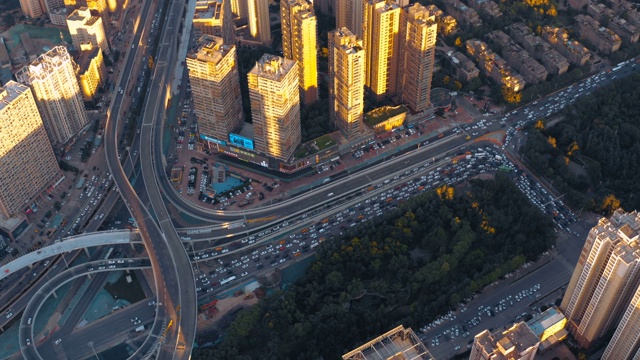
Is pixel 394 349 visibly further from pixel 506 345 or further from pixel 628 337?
pixel 628 337

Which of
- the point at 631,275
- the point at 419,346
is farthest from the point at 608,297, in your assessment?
the point at 419,346

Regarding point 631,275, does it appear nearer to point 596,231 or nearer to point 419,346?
point 596,231

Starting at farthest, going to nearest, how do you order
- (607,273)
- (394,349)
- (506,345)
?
(607,273), (506,345), (394,349)

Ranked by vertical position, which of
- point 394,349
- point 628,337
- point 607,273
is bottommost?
point 628,337

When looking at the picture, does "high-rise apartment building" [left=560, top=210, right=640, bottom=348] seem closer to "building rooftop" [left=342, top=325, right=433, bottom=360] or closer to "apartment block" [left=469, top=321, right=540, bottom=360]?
"apartment block" [left=469, top=321, right=540, bottom=360]

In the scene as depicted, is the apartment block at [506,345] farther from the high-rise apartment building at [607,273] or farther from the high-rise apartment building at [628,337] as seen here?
the high-rise apartment building at [607,273]

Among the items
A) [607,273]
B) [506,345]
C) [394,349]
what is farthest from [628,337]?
[394,349]
